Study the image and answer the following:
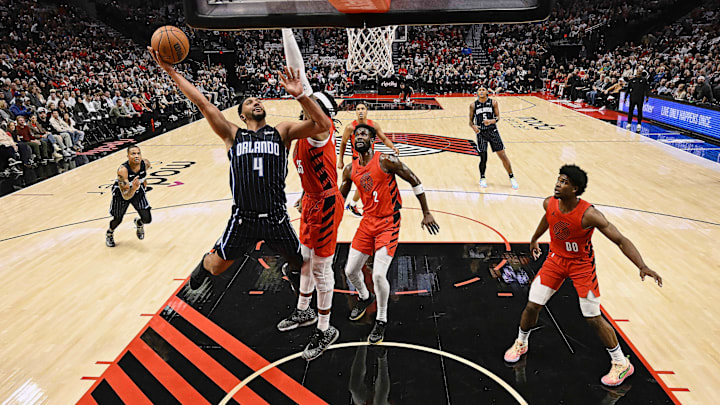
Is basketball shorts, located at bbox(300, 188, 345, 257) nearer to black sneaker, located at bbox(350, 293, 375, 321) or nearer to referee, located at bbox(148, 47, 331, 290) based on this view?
referee, located at bbox(148, 47, 331, 290)

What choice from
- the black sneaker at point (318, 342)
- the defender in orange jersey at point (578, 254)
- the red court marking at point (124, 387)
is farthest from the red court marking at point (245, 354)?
the defender in orange jersey at point (578, 254)

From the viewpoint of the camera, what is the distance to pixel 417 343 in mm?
4293

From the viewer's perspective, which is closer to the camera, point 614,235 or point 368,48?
point 614,235

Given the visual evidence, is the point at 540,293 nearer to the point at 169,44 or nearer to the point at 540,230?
the point at 540,230

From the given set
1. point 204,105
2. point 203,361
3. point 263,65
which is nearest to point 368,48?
point 204,105

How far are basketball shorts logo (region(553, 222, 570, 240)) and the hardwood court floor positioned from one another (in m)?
1.18

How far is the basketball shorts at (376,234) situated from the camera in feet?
14.0

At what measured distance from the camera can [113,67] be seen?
22531 millimetres

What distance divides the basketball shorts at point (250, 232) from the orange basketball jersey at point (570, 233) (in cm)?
195

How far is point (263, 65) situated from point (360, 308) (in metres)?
24.7

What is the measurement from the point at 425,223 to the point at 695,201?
5975mm

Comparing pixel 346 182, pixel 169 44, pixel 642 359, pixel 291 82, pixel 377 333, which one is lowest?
pixel 642 359

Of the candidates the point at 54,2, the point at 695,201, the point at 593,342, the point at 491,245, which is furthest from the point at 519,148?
the point at 54,2

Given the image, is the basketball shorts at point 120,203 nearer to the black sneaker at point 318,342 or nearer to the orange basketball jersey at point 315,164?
the orange basketball jersey at point 315,164
